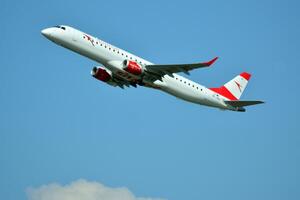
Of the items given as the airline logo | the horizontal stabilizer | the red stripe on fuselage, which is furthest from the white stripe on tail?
the airline logo

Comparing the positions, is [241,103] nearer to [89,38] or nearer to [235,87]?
[235,87]

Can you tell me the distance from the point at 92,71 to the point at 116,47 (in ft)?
21.6

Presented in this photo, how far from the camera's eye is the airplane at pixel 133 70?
7088 centimetres

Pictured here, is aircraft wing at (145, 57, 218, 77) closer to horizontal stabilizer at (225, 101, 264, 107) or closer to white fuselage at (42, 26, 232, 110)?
white fuselage at (42, 26, 232, 110)

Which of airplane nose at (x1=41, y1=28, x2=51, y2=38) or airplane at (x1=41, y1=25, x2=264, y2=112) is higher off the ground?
airplane nose at (x1=41, y1=28, x2=51, y2=38)

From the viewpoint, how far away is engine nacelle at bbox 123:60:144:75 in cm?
7150

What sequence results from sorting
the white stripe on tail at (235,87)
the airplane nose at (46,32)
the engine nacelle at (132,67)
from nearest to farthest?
the airplane nose at (46,32) → the engine nacelle at (132,67) → the white stripe on tail at (235,87)

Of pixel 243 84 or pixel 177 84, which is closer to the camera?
pixel 177 84

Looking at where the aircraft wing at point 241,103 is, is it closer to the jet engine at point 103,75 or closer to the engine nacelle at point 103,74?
the jet engine at point 103,75

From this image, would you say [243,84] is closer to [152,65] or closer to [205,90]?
[205,90]

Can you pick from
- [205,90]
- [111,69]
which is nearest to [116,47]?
[111,69]

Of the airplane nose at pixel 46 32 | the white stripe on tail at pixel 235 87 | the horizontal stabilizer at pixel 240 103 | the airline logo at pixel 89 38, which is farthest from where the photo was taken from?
the white stripe on tail at pixel 235 87

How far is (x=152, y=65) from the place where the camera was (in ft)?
237

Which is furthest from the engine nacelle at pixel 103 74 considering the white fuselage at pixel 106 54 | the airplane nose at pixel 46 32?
the airplane nose at pixel 46 32
